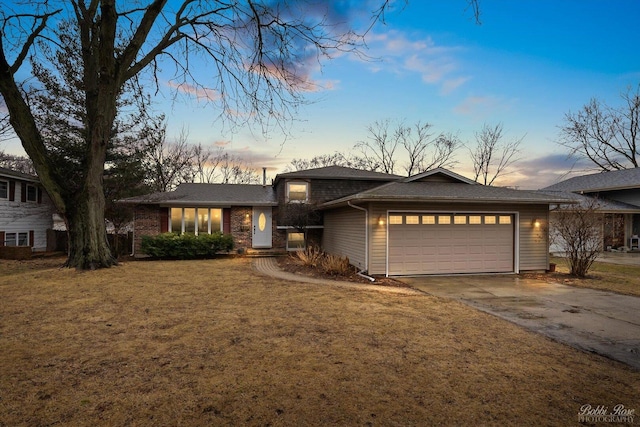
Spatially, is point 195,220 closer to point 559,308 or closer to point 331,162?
point 559,308

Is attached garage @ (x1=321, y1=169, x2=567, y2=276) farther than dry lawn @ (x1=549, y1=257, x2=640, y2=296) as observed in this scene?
Yes

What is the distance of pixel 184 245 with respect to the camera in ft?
49.5

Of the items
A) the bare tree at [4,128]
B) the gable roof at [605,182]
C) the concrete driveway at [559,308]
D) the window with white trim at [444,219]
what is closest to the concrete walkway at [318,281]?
the concrete driveway at [559,308]

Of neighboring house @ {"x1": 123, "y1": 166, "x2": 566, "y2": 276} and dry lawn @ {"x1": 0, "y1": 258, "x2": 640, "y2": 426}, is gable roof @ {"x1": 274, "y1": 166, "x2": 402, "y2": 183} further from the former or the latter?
dry lawn @ {"x1": 0, "y1": 258, "x2": 640, "y2": 426}

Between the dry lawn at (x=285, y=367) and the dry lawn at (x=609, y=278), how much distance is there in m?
5.29

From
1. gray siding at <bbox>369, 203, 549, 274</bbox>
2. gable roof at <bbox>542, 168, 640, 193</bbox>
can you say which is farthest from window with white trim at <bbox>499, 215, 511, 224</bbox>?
gable roof at <bbox>542, 168, 640, 193</bbox>

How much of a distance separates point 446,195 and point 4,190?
19.7 meters

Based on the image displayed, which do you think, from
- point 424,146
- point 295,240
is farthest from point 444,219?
point 424,146

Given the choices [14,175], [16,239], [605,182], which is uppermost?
[605,182]

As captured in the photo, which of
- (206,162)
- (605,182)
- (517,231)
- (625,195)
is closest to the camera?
(517,231)

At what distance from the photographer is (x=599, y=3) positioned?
790cm

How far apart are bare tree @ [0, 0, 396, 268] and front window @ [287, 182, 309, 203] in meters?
7.76

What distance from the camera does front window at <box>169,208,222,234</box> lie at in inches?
658

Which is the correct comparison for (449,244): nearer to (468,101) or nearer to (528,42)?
(528,42)
